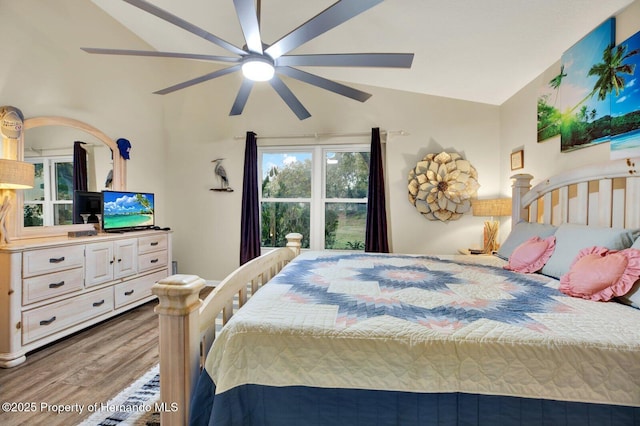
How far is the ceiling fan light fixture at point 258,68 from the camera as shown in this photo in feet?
5.56

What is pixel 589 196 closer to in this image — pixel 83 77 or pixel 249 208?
pixel 249 208

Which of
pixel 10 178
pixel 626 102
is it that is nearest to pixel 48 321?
pixel 10 178

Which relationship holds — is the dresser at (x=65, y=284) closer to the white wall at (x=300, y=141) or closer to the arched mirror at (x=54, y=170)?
the arched mirror at (x=54, y=170)

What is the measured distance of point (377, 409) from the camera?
953 millimetres

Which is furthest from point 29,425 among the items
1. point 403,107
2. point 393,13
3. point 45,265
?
point 403,107

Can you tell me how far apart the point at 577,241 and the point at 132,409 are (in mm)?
2637

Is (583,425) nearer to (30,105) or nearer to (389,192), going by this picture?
(389,192)

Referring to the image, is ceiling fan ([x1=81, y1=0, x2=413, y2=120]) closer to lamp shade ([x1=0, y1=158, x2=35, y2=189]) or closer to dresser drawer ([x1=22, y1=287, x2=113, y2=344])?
lamp shade ([x1=0, y1=158, x2=35, y2=189])

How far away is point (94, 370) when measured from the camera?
1.99 meters

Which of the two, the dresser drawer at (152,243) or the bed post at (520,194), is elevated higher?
the bed post at (520,194)

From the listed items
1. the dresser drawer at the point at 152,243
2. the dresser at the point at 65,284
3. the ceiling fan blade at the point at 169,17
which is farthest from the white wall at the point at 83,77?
the ceiling fan blade at the point at 169,17

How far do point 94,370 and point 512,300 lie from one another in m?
2.57

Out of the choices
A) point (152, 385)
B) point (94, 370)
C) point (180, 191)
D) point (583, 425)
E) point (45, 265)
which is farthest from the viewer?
point (180, 191)

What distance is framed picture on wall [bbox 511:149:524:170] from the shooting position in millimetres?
2854
